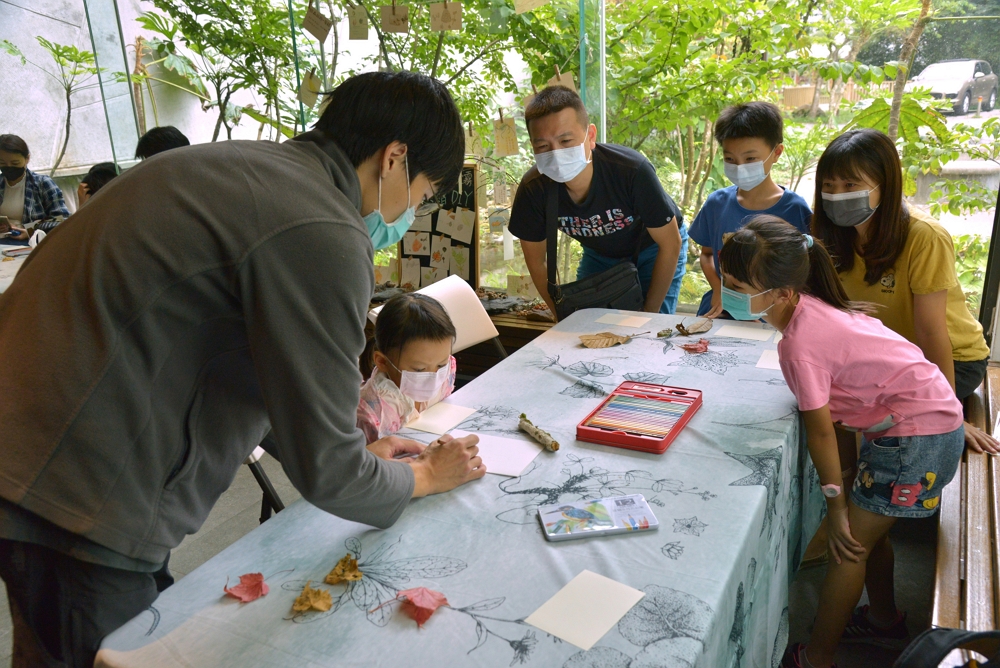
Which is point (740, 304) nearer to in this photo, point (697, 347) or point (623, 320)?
point (697, 347)

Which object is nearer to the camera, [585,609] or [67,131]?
[585,609]

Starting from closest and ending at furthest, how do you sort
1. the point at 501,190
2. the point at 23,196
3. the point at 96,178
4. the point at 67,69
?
the point at 96,178 → the point at 501,190 → the point at 23,196 → the point at 67,69

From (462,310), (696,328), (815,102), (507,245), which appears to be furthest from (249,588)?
(815,102)

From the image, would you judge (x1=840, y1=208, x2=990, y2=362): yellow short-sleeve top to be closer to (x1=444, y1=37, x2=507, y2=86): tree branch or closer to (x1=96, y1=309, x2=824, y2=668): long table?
(x1=96, y1=309, x2=824, y2=668): long table

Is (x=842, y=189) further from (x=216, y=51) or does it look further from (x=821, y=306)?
(x=216, y=51)

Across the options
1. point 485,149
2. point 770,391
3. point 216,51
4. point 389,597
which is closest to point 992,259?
point 770,391

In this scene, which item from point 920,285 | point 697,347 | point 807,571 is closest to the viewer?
point 920,285

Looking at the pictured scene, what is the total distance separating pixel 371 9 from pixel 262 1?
0.67 meters

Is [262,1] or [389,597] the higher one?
[262,1]

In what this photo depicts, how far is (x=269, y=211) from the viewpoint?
2.82 feet

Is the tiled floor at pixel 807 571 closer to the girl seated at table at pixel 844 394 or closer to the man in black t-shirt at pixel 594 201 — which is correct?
the girl seated at table at pixel 844 394

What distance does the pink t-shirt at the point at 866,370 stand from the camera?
1528 mm

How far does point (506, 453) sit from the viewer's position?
143 cm

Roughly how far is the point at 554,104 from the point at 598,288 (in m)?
0.66
